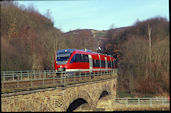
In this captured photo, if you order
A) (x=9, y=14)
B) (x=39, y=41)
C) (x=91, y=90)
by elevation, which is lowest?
(x=91, y=90)

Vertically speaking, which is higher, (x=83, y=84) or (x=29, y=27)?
(x=29, y=27)

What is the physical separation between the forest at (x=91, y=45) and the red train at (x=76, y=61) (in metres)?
1.46

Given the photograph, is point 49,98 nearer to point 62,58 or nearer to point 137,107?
point 62,58

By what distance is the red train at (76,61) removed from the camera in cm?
2338

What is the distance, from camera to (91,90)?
25.1 metres

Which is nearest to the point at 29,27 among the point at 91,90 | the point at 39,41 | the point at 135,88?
the point at 39,41

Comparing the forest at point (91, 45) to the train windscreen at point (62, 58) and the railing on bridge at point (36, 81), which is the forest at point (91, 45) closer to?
the train windscreen at point (62, 58)

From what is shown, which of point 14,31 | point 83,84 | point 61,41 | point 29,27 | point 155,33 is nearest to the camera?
point 83,84

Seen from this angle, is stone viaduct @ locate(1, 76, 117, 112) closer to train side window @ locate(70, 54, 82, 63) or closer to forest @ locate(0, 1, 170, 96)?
train side window @ locate(70, 54, 82, 63)

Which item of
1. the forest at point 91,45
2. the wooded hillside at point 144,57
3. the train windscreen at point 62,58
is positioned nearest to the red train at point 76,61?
the train windscreen at point 62,58

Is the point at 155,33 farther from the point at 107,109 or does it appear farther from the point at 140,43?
the point at 107,109

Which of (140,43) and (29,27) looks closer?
(29,27)

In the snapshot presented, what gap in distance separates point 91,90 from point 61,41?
72.6 ft

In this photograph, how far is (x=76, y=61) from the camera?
79.4 ft
